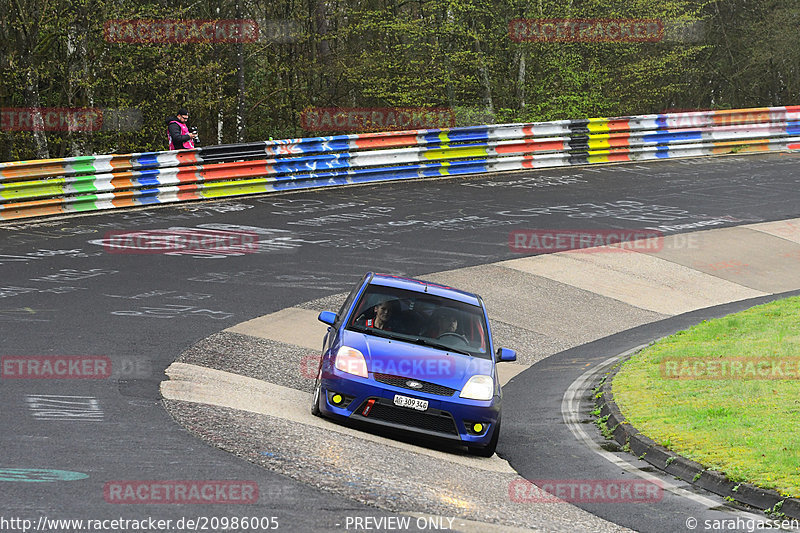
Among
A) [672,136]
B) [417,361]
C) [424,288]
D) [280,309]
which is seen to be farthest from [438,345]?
[672,136]

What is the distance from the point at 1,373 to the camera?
32.8ft

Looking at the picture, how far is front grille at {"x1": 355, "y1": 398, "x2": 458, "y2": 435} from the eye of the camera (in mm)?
9133

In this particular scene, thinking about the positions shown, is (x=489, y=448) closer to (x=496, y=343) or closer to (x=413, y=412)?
(x=413, y=412)

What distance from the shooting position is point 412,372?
9.30m

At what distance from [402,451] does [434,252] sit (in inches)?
373

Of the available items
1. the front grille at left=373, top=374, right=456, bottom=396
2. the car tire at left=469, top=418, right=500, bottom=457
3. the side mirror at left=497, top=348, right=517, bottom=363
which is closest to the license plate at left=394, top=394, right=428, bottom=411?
the front grille at left=373, top=374, right=456, bottom=396

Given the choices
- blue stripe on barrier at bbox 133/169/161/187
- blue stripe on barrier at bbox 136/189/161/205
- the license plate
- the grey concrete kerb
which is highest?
blue stripe on barrier at bbox 133/169/161/187

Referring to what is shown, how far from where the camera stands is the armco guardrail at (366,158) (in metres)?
19.9

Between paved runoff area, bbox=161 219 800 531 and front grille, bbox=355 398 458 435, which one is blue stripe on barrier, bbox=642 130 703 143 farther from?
front grille, bbox=355 398 458 435

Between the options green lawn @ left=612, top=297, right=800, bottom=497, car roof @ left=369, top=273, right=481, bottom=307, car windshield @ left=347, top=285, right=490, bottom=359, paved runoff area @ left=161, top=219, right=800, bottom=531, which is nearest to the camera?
paved runoff area @ left=161, top=219, right=800, bottom=531

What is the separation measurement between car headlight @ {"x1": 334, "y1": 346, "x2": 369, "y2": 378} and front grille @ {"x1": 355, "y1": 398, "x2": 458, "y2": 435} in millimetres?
321

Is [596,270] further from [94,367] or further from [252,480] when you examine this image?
[252,480]

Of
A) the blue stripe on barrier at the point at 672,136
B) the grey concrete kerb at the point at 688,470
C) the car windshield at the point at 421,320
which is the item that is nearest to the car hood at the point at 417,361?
the car windshield at the point at 421,320

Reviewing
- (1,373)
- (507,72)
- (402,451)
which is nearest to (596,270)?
(402,451)
